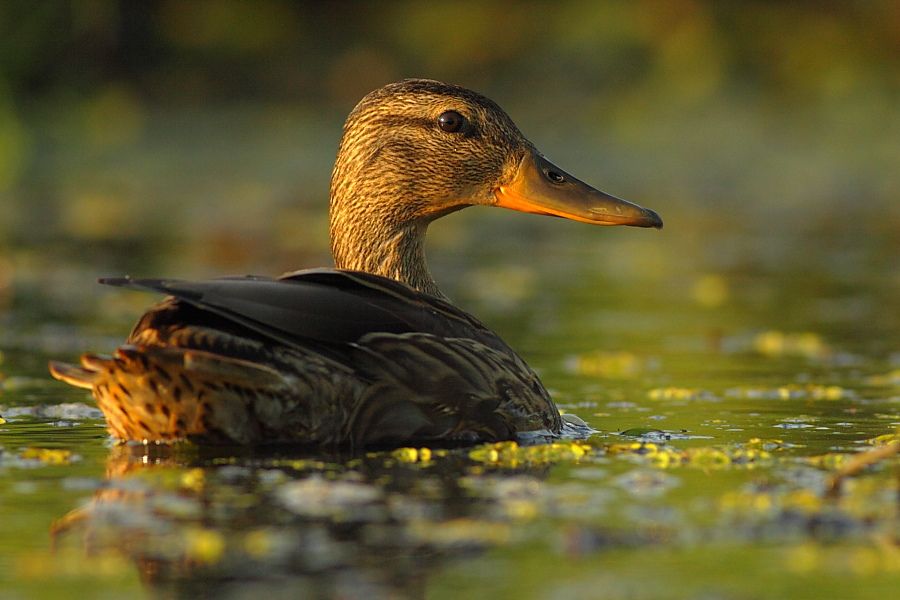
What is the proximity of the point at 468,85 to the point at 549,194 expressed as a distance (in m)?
15.2

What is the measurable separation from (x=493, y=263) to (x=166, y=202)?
18.0ft

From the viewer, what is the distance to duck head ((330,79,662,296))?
7273 mm

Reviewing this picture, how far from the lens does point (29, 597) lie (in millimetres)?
4039

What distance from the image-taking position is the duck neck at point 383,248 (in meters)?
7.27

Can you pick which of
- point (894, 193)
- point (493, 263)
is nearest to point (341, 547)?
point (493, 263)

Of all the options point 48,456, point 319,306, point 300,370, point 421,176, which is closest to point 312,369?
point 300,370

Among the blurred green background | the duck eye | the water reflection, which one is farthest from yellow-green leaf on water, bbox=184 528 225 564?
the blurred green background

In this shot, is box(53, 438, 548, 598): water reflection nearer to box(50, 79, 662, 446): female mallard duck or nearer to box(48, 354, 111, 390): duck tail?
box(50, 79, 662, 446): female mallard duck

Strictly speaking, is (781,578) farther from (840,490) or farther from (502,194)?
(502,194)

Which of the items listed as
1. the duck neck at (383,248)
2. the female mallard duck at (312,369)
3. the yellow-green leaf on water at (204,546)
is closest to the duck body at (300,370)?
the female mallard duck at (312,369)

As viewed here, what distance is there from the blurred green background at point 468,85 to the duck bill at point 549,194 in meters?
10.3

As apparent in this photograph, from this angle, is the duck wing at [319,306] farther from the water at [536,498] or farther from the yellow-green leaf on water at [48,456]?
the yellow-green leaf on water at [48,456]

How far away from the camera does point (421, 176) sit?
7.28 m

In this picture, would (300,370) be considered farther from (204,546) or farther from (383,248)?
(383,248)
